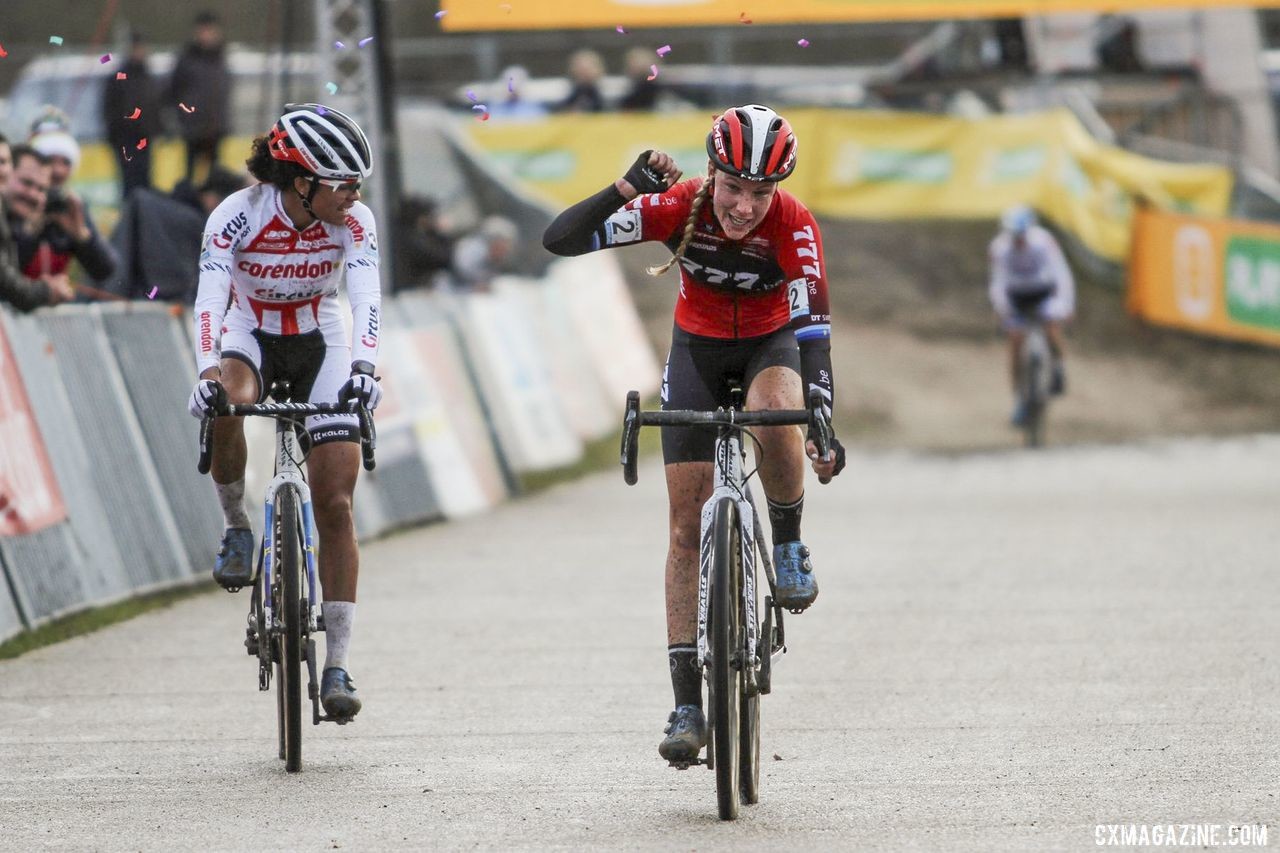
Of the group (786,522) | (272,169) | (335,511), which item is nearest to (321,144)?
(272,169)

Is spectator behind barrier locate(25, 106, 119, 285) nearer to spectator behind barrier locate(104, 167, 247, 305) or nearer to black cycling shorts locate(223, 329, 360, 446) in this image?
spectator behind barrier locate(104, 167, 247, 305)

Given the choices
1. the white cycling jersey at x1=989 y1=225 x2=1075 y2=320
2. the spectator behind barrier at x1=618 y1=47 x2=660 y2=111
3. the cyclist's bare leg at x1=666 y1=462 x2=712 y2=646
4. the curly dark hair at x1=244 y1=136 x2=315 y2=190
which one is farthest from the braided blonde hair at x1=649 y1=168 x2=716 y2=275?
the spectator behind barrier at x1=618 y1=47 x2=660 y2=111

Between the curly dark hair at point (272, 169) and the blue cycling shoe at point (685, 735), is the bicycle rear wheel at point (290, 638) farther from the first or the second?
the blue cycling shoe at point (685, 735)

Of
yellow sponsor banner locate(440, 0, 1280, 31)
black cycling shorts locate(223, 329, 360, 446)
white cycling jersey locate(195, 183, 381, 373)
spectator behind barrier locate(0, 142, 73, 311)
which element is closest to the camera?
white cycling jersey locate(195, 183, 381, 373)

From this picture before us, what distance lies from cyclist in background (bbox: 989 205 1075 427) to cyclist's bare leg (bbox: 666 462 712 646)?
14.7 m

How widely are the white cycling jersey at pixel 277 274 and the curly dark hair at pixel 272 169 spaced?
8cm

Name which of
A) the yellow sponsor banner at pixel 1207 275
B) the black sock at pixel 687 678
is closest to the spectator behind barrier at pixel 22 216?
the black sock at pixel 687 678

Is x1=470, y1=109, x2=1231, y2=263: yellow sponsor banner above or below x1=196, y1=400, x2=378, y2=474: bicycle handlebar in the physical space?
below

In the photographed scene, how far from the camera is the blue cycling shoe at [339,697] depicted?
7.17 m

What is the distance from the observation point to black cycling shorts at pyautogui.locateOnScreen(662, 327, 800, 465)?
6.79 m

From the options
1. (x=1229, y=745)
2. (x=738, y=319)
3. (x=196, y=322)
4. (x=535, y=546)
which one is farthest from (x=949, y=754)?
(x=535, y=546)

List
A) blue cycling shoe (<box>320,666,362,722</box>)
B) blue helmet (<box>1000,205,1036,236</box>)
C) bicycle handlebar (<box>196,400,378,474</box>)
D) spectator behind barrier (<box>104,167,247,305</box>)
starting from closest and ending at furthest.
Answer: bicycle handlebar (<box>196,400,378,474</box>)
blue cycling shoe (<box>320,666,362,722</box>)
spectator behind barrier (<box>104,167,247,305</box>)
blue helmet (<box>1000,205,1036,236</box>)

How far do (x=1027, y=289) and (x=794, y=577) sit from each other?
48.4ft

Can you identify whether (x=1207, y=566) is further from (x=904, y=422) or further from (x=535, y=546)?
(x=904, y=422)
